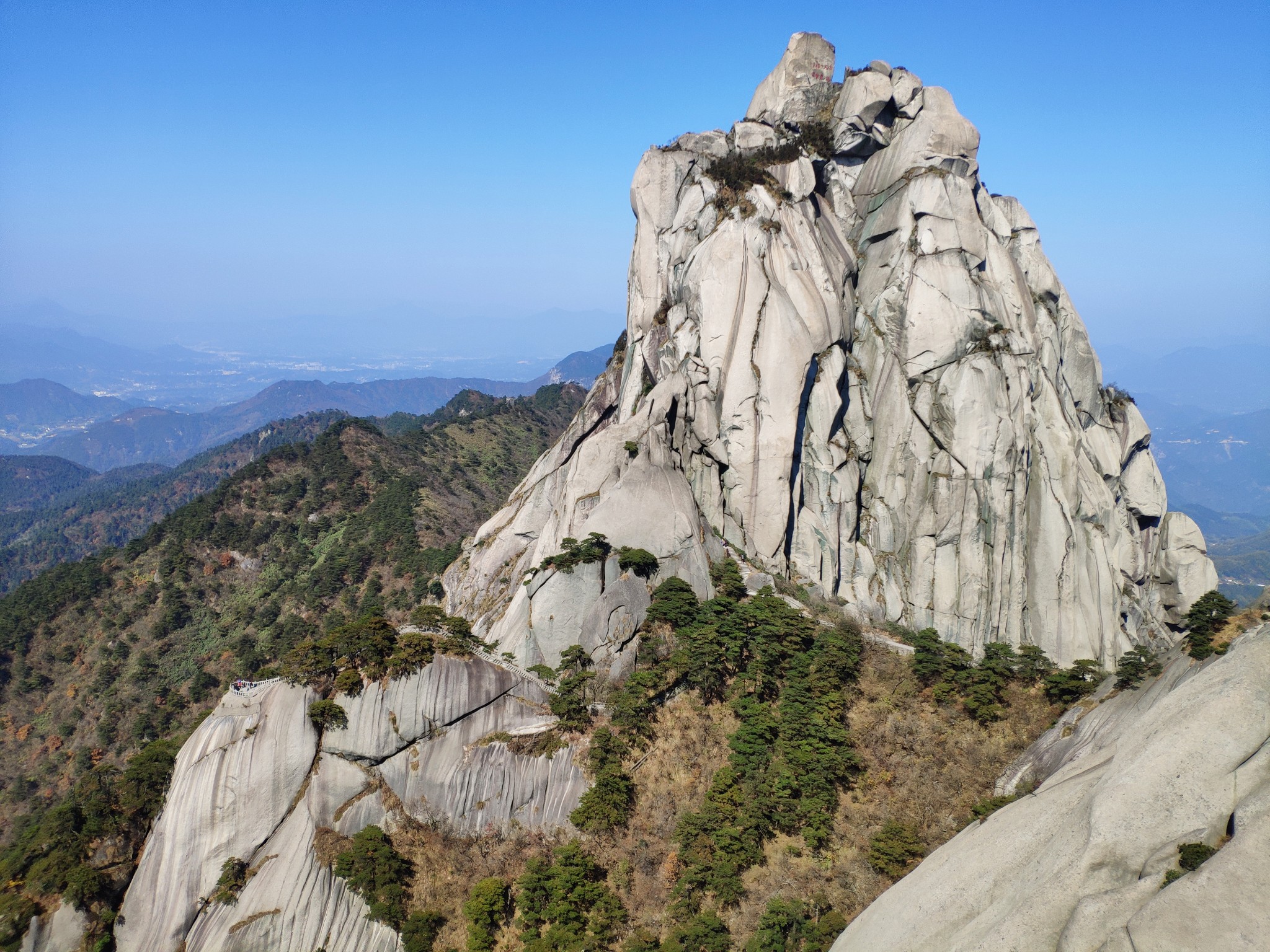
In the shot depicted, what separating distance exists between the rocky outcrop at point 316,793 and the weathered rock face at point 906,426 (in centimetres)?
1258

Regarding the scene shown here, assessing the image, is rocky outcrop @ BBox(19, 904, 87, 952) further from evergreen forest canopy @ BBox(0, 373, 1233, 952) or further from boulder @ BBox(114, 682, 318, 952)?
boulder @ BBox(114, 682, 318, 952)

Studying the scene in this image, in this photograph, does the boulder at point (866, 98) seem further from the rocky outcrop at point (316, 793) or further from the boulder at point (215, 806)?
the boulder at point (215, 806)

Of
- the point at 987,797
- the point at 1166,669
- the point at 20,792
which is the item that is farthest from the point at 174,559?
the point at 1166,669

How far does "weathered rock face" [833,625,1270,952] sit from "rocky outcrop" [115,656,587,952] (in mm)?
13626

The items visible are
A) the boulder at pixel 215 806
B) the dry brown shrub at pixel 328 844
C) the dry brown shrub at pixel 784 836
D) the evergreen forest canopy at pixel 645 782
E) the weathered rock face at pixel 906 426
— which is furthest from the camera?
the weathered rock face at pixel 906 426

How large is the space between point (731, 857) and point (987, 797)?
29.9 feet

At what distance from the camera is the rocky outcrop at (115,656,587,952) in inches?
875

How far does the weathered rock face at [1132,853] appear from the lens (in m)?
10.9

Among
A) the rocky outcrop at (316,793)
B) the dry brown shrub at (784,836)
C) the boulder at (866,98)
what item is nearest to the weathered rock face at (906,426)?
the boulder at (866,98)

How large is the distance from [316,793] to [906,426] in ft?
123

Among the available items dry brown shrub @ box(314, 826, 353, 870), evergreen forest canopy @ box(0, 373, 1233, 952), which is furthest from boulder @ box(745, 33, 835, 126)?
dry brown shrub @ box(314, 826, 353, 870)

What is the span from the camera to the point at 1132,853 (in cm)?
1301

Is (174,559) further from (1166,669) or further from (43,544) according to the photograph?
(43,544)

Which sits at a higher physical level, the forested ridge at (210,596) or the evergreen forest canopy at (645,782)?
the evergreen forest canopy at (645,782)
